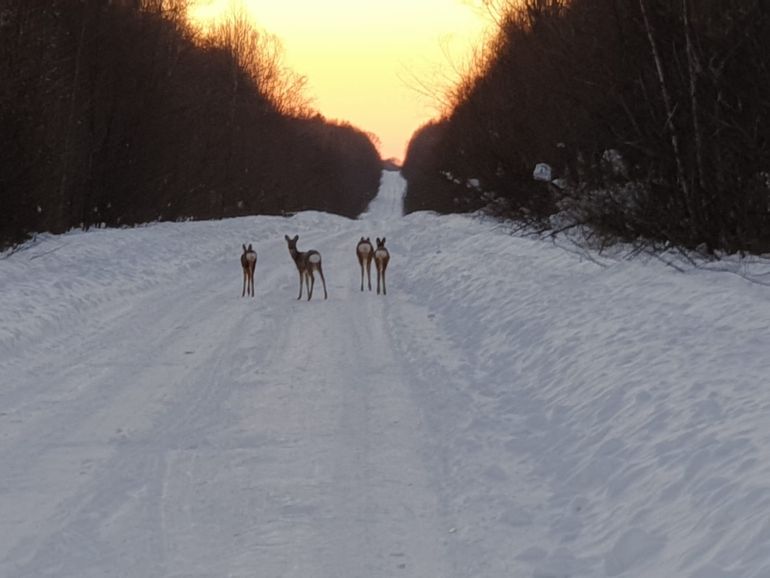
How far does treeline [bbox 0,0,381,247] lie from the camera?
64.7ft

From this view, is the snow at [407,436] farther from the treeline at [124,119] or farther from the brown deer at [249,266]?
the treeline at [124,119]

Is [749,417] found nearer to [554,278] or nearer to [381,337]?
[381,337]

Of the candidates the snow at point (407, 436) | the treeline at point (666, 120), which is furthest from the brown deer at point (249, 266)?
the treeline at point (666, 120)

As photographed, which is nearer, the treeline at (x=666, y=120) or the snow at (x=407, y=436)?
the snow at (x=407, y=436)

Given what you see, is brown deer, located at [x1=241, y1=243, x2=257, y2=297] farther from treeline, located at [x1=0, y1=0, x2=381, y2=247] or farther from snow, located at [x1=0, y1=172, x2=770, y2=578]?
treeline, located at [x1=0, y1=0, x2=381, y2=247]

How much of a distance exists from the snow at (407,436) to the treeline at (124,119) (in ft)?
26.5

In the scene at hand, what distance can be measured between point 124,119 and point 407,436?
25.3m

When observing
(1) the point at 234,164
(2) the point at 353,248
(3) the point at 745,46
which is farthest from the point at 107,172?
(3) the point at 745,46

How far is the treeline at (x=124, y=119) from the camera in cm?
1972

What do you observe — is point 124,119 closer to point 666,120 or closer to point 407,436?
point 666,120

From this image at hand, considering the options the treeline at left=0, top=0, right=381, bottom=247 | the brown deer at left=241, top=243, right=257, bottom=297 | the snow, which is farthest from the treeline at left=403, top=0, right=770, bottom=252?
the treeline at left=0, top=0, right=381, bottom=247

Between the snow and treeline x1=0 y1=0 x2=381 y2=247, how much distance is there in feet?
26.5

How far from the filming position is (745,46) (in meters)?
10.8

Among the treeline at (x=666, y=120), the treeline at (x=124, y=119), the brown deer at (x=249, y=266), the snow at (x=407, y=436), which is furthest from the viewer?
the treeline at (x=124, y=119)
